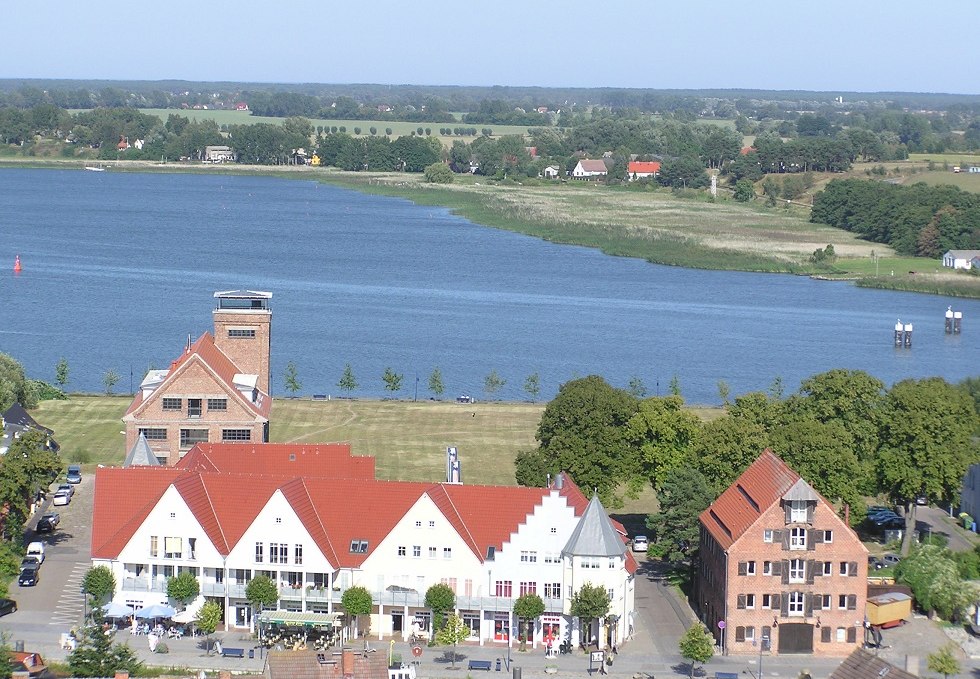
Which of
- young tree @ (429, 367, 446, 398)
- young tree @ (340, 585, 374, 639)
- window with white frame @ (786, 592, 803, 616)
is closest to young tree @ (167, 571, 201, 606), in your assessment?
young tree @ (340, 585, 374, 639)

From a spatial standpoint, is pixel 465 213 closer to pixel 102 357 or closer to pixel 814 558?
pixel 102 357

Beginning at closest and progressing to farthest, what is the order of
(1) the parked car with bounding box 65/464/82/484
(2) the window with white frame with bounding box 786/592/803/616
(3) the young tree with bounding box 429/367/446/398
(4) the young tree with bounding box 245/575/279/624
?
(4) the young tree with bounding box 245/575/279/624
(2) the window with white frame with bounding box 786/592/803/616
(1) the parked car with bounding box 65/464/82/484
(3) the young tree with bounding box 429/367/446/398

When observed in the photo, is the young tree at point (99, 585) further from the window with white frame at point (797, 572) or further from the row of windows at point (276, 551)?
the window with white frame at point (797, 572)

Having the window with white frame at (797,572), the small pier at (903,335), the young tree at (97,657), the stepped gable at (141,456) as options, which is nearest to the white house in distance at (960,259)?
the small pier at (903,335)

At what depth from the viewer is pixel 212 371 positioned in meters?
51.6

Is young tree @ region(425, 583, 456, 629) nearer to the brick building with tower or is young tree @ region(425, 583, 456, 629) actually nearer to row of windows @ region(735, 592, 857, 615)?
row of windows @ region(735, 592, 857, 615)

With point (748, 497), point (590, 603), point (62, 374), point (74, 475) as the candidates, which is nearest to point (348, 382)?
point (62, 374)

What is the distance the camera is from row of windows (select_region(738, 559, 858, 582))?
41.8 meters

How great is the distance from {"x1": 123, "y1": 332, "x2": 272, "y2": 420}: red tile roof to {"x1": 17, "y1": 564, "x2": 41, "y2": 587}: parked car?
7848mm

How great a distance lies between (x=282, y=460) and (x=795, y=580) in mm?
13768

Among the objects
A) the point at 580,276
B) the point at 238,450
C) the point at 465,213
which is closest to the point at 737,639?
the point at 238,450

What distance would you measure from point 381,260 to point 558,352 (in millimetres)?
39913

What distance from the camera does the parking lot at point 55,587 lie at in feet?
132

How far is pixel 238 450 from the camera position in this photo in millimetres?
47094
